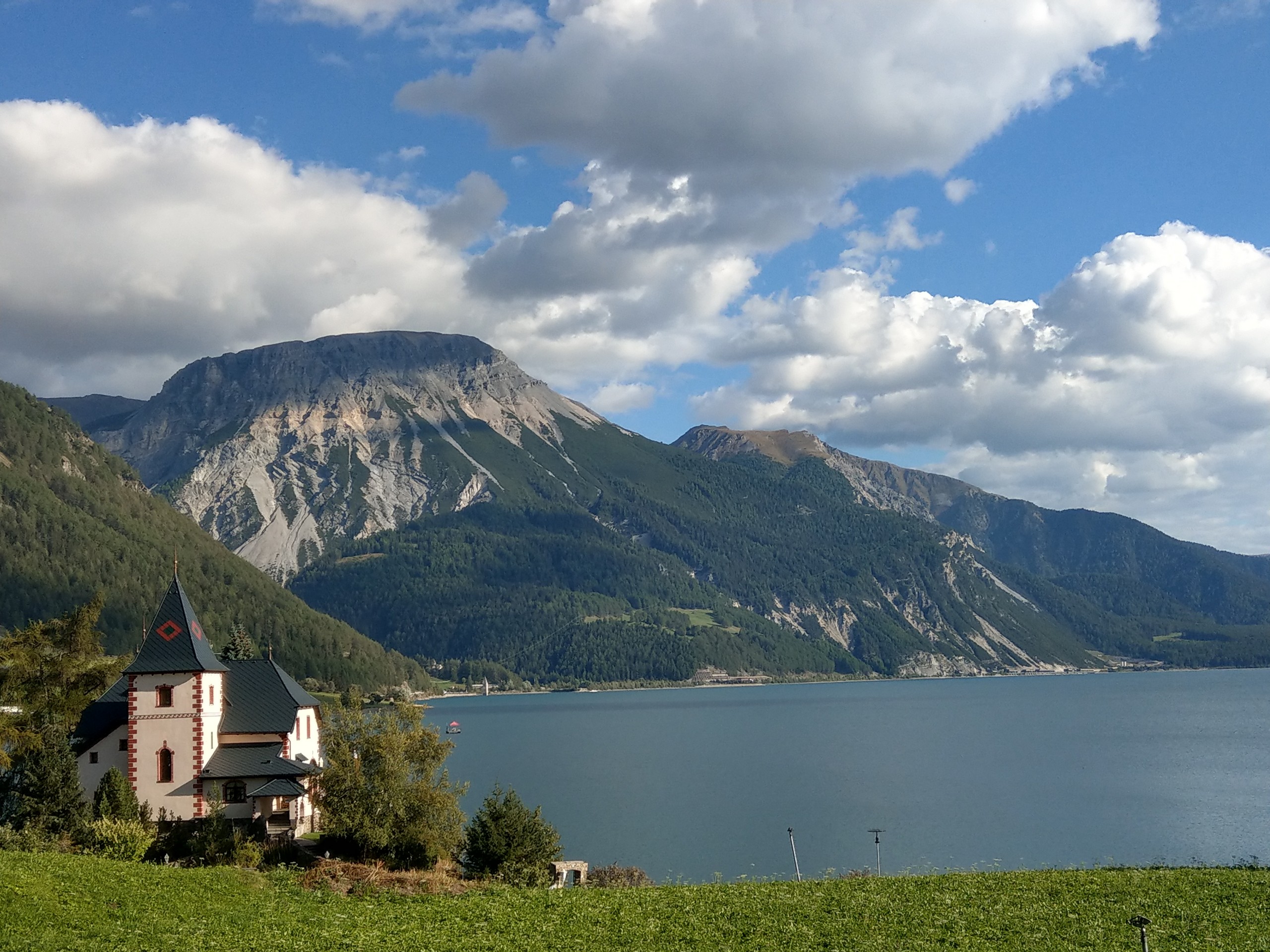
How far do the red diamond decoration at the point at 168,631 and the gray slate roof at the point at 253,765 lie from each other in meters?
6.31

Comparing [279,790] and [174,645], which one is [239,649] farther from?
[279,790]

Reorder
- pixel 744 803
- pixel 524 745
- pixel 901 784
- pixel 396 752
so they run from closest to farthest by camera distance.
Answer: pixel 396 752 → pixel 744 803 → pixel 901 784 → pixel 524 745

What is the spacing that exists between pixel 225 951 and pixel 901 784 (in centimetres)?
9375

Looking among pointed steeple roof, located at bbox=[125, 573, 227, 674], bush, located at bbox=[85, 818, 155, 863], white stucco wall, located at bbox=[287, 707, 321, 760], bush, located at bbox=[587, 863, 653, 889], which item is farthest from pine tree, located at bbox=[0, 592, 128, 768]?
bush, located at bbox=[587, 863, 653, 889]

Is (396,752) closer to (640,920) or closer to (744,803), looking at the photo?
(640,920)

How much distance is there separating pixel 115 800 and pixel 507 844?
66.1ft

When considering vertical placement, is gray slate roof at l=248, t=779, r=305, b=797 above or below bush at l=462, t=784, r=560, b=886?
above

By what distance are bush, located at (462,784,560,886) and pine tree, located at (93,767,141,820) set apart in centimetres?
1729

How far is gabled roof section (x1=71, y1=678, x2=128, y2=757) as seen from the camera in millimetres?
60812

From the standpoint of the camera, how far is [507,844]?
49.2 metres

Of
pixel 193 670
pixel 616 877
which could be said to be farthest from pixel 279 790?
pixel 616 877

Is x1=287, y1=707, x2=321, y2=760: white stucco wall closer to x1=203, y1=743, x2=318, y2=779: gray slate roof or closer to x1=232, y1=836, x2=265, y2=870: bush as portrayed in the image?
x1=203, y1=743, x2=318, y2=779: gray slate roof

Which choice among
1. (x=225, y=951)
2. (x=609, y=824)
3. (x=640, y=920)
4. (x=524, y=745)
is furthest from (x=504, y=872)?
(x=524, y=745)

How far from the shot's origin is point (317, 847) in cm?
5244
